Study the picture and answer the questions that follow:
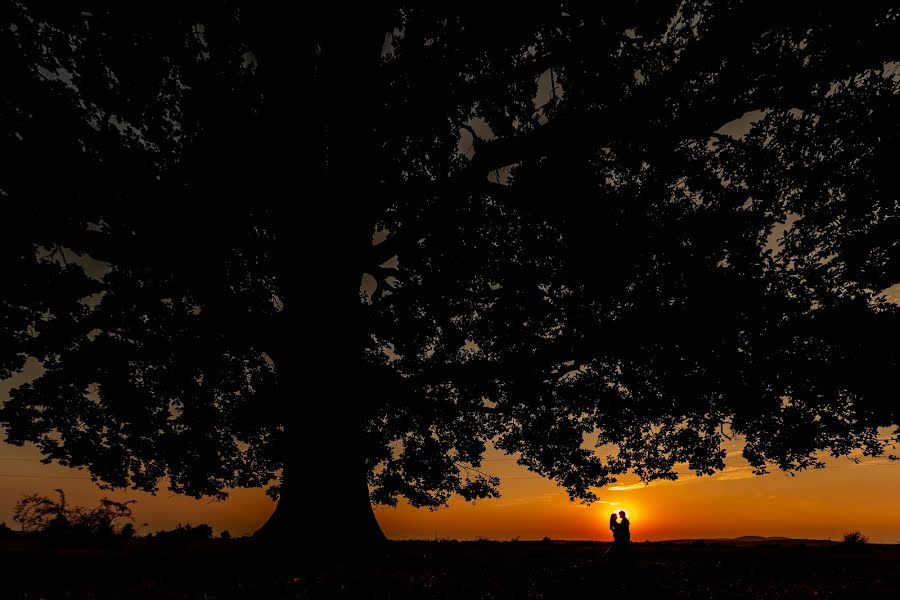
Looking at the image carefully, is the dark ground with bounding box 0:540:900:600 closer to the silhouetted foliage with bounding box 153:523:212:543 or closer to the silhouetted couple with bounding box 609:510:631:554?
the silhouetted couple with bounding box 609:510:631:554

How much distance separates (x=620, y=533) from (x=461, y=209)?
8.33 metres

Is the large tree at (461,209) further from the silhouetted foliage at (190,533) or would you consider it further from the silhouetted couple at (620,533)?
Answer: the silhouetted foliage at (190,533)

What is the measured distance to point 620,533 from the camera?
10266mm

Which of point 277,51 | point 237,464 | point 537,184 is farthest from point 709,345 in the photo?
point 237,464

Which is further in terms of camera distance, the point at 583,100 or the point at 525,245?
the point at 525,245

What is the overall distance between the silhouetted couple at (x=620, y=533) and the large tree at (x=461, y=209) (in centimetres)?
261

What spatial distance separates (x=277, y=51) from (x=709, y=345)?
10953 millimetres

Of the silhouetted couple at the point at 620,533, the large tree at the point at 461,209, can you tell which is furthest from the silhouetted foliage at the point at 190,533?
the silhouetted couple at the point at 620,533

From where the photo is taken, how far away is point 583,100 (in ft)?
30.2

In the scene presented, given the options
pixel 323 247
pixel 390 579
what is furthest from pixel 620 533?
pixel 323 247

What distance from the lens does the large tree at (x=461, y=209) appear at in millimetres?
7738

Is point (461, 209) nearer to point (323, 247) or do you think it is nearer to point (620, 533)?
point (323, 247)

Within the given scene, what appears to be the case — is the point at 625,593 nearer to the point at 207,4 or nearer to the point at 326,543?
the point at 326,543

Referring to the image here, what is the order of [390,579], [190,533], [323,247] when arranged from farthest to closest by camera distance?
[190,533]
[323,247]
[390,579]
